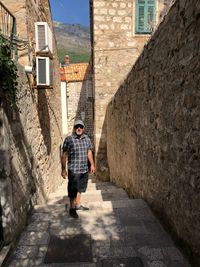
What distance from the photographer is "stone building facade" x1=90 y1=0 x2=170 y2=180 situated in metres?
9.40

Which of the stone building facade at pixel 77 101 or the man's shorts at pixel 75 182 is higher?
the stone building facade at pixel 77 101

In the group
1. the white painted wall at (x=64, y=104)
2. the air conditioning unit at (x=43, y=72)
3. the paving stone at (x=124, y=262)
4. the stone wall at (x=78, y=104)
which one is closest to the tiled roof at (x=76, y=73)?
the stone wall at (x=78, y=104)

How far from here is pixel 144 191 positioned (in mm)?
4242

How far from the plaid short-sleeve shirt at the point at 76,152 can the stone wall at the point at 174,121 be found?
103 centimetres

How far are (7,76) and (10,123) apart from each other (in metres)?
0.61

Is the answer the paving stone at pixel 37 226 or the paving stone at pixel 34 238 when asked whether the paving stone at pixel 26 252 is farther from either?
the paving stone at pixel 37 226

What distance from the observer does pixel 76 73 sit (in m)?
19.9

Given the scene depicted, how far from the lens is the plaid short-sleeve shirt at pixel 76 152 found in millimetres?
3712

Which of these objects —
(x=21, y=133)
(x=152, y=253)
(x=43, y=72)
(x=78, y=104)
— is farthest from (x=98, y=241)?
(x=78, y=104)

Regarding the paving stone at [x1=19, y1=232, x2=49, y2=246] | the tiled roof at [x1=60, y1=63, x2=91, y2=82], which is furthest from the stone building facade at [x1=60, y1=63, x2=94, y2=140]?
the paving stone at [x1=19, y1=232, x2=49, y2=246]

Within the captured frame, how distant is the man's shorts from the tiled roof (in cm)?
1614

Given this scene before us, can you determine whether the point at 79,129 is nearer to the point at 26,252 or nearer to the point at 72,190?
the point at 72,190

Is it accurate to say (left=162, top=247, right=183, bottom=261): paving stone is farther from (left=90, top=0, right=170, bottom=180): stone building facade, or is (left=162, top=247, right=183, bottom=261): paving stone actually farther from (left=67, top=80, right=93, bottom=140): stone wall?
(left=67, top=80, right=93, bottom=140): stone wall

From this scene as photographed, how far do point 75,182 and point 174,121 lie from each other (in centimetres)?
183
